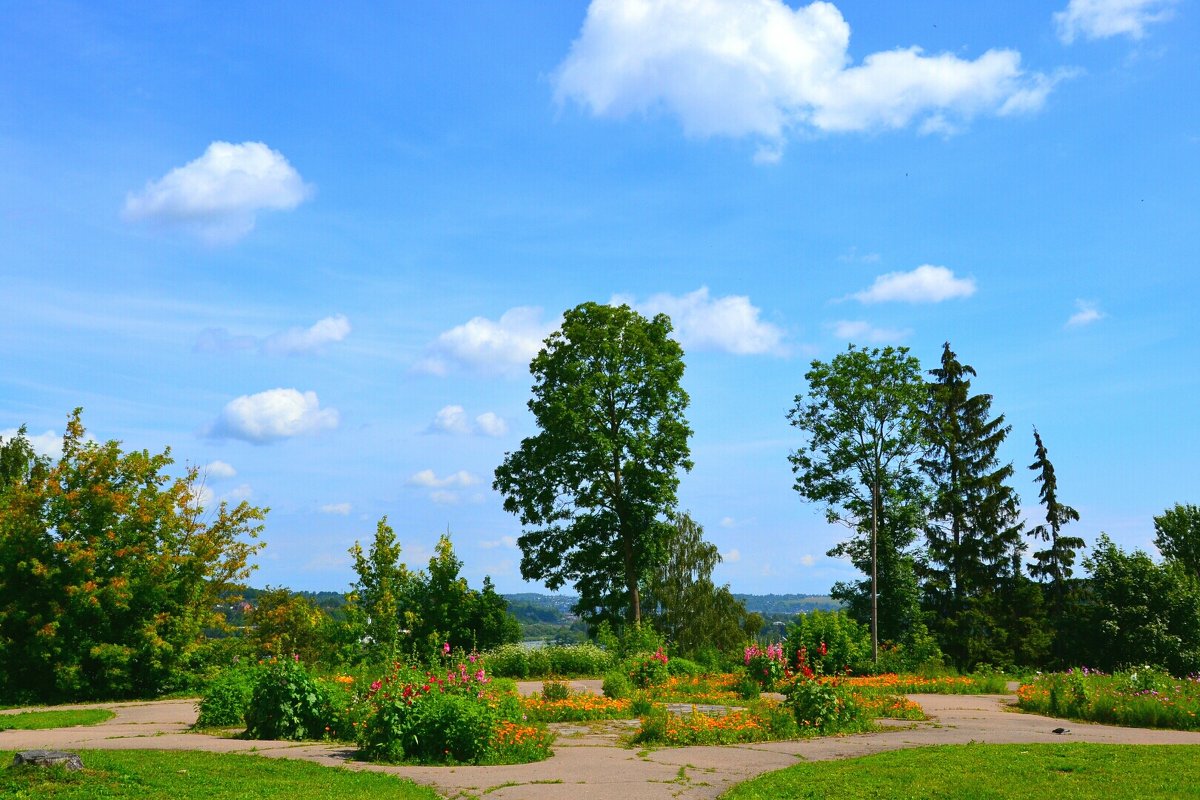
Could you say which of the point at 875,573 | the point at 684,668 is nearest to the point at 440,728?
the point at 684,668

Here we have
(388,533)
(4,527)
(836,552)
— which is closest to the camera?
(4,527)

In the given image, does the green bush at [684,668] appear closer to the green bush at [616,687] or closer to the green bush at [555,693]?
the green bush at [616,687]

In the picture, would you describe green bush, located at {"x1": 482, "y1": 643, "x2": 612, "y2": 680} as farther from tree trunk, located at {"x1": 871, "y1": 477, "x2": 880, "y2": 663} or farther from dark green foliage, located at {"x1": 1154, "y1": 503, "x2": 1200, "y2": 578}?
dark green foliage, located at {"x1": 1154, "y1": 503, "x2": 1200, "y2": 578}

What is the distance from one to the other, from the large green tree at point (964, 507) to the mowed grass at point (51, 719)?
2953cm

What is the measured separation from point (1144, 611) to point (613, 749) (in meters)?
23.3

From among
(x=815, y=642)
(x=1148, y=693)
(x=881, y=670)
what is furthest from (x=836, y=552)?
(x=1148, y=693)

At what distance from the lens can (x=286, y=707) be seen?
12078mm

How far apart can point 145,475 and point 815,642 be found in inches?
678

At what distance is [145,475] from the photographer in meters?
21.3

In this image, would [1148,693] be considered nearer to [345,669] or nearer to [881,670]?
[881,670]

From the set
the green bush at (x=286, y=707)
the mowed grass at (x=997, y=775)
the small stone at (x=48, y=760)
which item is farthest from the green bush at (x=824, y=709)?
the small stone at (x=48, y=760)

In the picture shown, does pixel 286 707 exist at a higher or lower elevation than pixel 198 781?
higher

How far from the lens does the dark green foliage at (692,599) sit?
47000 mm

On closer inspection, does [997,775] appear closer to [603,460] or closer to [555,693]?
[555,693]
